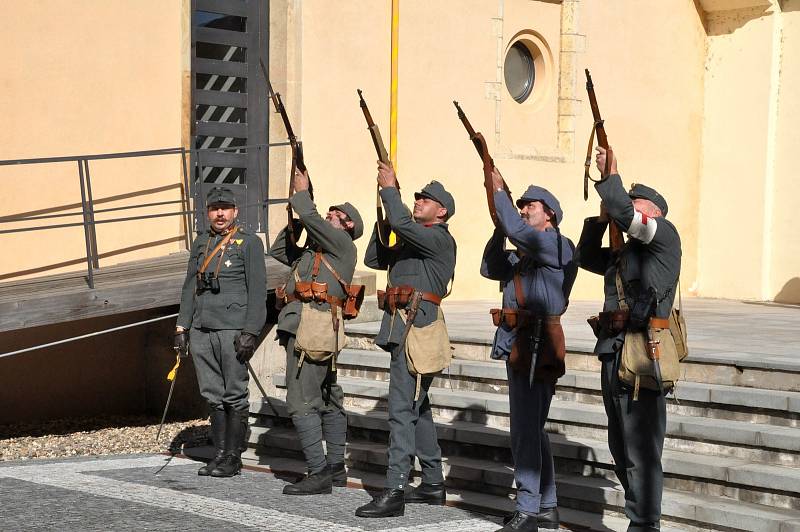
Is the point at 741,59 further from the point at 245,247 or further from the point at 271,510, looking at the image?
the point at 271,510

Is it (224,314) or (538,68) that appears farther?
(538,68)

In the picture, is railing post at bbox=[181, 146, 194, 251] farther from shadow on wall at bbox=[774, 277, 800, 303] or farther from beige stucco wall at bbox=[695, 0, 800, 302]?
shadow on wall at bbox=[774, 277, 800, 303]

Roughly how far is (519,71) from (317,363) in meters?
7.84

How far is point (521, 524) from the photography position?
22.9 feet

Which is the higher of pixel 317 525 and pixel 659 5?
pixel 659 5

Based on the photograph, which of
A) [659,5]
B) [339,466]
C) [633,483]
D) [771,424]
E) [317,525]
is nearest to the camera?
[633,483]

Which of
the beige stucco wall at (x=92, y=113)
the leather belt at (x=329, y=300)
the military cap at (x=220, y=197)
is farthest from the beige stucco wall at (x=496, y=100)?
the leather belt at (x=329, y=300)

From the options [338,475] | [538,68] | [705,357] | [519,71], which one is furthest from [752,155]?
[338,475]

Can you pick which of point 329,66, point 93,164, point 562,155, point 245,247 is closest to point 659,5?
point 562,155

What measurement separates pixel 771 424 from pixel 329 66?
6543 millimetres

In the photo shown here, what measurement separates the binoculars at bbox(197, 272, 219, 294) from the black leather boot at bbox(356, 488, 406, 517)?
6.08ft

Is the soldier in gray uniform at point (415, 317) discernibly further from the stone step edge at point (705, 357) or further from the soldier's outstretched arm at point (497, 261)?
the stone step edge at point (705, 357)

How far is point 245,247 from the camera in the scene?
8.60 meters

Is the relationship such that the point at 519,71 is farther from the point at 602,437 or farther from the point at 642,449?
the point at 642,449
